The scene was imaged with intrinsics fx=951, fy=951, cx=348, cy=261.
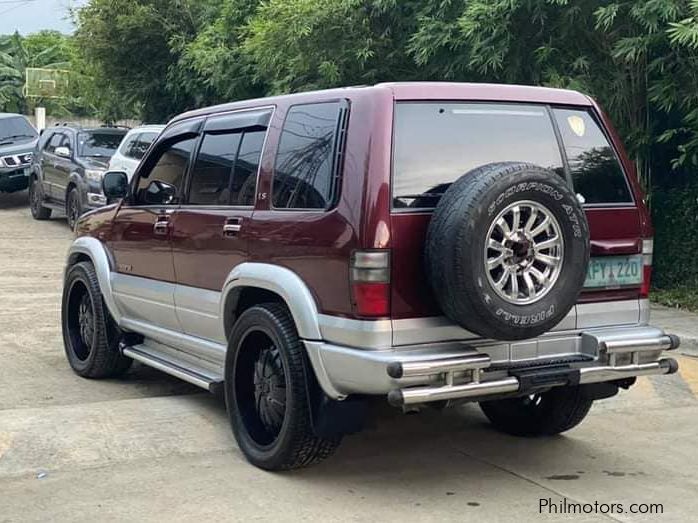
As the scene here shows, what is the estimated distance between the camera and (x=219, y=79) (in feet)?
54.9

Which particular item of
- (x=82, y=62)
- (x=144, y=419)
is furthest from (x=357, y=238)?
(x=82, y=62)

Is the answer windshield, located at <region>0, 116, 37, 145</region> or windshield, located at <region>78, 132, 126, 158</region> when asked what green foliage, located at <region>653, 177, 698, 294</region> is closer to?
windshield, located at <region>78, 132, 126, 158</region>

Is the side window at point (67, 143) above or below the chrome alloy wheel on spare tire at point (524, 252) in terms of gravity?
above

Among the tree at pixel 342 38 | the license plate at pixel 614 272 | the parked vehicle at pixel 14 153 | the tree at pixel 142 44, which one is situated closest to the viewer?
the license plate at pixel 614 272

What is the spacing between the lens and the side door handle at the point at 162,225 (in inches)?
241

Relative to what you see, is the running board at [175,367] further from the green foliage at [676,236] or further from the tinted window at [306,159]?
the green foliage at [676,236]

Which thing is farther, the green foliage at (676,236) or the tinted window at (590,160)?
the green foliage at (676,236)

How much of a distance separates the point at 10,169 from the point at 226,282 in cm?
1564

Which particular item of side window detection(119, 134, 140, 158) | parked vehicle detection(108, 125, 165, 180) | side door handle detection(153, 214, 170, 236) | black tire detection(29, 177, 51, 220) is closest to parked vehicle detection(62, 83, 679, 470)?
side door handle detection(153, 214, 170, 236)

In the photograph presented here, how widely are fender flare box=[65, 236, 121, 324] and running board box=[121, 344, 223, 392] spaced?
1.05 feet

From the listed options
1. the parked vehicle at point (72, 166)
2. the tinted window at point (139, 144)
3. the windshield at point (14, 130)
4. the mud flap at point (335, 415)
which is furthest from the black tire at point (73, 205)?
the mud flap at point (335, 415)

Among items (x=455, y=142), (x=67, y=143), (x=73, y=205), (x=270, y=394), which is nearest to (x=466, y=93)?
(x=455, y=142)

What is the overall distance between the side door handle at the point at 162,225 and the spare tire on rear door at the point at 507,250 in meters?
2.27

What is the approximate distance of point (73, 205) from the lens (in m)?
16.0
